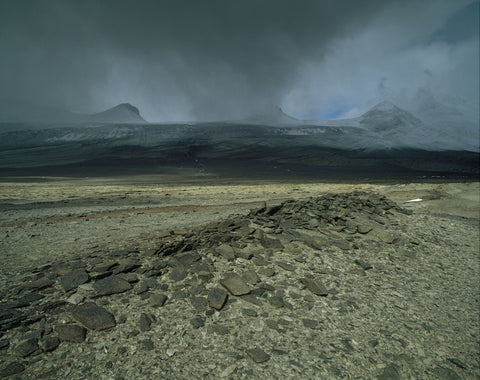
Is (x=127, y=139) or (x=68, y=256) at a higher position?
(x=127, y=139)

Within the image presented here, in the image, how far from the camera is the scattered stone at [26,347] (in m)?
2.62

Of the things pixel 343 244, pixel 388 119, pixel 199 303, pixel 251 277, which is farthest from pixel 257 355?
pixel 388 119

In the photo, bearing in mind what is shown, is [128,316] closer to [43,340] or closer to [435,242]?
[43,340]

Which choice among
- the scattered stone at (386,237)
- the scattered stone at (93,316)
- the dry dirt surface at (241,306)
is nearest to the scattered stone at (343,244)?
the dry dirt surface at (241,306)

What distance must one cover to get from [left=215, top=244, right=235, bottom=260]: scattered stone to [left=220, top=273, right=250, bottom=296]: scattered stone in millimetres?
601

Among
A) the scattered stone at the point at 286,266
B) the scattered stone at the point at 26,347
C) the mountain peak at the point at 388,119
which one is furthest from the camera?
the mountain peak at the point at 388,119

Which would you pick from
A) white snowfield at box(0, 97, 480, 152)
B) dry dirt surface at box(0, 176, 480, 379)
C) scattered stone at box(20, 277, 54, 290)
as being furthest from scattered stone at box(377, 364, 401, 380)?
white snowfield at box(0, 97, 480, 152)

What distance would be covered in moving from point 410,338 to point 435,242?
553cm

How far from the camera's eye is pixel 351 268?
5348mm

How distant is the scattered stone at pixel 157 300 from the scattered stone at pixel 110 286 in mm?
443

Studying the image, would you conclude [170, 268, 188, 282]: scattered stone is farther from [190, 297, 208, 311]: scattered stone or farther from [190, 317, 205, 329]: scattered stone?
[190, 317, 205, 329]: scattered stone

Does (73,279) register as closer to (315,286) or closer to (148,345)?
(148,345)

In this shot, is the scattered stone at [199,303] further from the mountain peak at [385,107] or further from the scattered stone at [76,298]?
the mountain peak at [385,107]

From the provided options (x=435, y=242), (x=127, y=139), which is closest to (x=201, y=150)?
(x=127, y=139)
